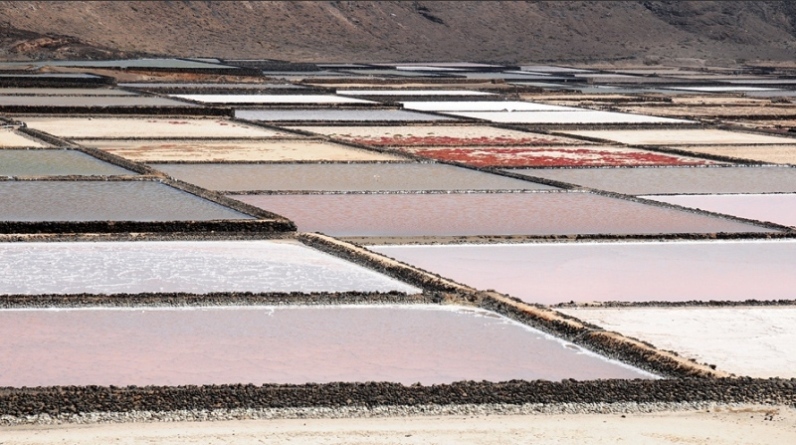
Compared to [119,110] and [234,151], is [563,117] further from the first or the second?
[234,151]

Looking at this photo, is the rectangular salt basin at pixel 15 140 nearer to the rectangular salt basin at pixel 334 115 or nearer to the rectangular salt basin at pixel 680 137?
the rectangular salt basin at pixel 334 115

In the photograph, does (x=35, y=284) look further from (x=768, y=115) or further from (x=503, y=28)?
(x=503, y=28)

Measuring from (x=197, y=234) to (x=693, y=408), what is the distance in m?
4.72

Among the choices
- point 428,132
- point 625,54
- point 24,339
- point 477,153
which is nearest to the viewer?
point 24,339

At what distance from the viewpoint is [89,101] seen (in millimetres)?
23266

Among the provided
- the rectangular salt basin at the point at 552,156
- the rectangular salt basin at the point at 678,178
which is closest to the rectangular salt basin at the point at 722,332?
the rectangular salt basin at the point at 678,178

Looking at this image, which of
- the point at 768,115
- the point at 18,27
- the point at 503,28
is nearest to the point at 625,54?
the point at 503,28

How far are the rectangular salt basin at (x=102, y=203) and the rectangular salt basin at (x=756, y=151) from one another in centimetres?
742

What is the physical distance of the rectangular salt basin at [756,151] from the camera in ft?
55.3

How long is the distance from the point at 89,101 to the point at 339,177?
10.4 m

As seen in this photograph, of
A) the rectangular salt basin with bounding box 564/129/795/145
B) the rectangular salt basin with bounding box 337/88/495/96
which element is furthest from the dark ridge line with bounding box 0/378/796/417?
the rectangular salt basin with bounding box 337/88/495/96

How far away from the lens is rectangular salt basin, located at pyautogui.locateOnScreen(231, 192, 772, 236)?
10.7 meters

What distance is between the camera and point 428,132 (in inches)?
794

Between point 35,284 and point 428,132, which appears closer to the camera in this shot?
point 35,284
